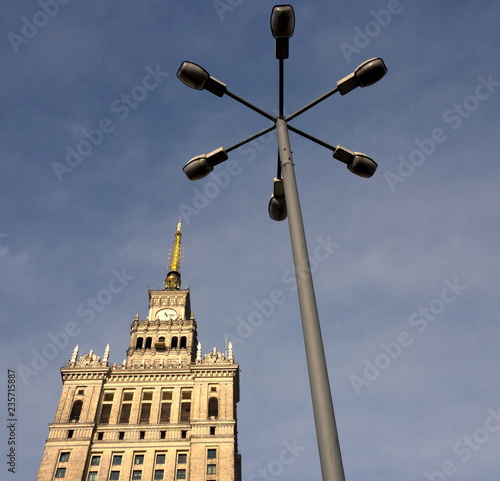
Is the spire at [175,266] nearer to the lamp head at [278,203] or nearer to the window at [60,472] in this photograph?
the window at [60,472]

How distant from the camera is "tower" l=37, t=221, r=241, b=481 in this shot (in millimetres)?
60875

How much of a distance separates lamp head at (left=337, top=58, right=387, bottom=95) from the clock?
77.7 m

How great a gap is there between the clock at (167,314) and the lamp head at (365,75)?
77684 mm

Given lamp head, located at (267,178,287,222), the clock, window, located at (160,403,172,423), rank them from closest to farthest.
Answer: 1. lamp head, located at (267,178,287,222)
2. window, located at (160,403,172,423)
3. the clock

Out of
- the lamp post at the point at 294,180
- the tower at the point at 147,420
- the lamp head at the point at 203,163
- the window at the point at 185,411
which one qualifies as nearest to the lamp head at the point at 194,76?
the lamp post at the point at 294,180

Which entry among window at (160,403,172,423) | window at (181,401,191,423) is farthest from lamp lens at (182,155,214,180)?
window at (160,403,172,423)

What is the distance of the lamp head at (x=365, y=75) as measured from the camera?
1121cm

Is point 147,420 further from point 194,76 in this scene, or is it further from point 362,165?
point 194,76

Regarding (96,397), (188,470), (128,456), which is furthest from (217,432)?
(96,397)

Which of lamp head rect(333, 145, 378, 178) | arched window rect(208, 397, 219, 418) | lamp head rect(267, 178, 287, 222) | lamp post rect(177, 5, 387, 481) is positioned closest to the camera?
lamp post rect(177, 5, 387, 481)

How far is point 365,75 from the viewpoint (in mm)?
11344

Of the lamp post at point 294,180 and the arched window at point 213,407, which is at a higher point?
the arched window at point 213,407

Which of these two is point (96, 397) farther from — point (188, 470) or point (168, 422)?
point (188, 470)

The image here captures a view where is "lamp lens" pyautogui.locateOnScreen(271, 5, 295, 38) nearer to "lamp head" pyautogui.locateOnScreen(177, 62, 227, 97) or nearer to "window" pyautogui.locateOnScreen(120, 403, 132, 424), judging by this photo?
"lamp head" pyautogui.locateOnScreen(177, 62, 227, 97)
